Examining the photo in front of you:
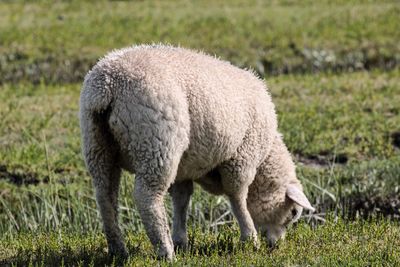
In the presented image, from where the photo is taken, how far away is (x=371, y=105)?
45.5 ft

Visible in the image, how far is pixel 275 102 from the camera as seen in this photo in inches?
559

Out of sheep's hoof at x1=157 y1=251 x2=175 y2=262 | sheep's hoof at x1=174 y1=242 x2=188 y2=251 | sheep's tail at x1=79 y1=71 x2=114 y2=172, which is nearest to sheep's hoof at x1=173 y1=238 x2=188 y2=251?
sheep's hoof at x1=174 y1=242 x2=188 y2=251

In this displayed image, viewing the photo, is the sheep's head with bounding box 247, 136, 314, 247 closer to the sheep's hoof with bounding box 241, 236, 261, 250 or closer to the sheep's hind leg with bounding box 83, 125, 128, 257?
the sheep's hoof with bounding box 241, 236, 261, 250

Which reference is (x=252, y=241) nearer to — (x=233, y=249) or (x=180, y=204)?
(x=233, y=249)

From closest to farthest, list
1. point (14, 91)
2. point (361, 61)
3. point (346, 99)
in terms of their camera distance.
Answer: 1. point (346, 99)
2. point (14, 91)
3. point (361, 61)

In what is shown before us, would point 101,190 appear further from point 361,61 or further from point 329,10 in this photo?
point 329,10

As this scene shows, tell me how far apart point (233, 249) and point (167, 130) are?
1.50m

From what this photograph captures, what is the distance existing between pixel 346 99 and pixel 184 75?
7744 millimetres

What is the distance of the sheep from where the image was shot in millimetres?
6590

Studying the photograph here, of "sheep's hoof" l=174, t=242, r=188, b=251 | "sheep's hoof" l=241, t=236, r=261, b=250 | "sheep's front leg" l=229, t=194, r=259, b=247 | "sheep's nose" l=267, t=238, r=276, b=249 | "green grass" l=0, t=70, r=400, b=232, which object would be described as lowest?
"green grass" l=0, t=70, r=400, b=232

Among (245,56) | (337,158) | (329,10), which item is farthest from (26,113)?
(329,10)

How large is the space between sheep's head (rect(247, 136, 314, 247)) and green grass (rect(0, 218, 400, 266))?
0.52 feet

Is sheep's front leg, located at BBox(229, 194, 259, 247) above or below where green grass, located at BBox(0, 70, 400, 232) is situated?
above

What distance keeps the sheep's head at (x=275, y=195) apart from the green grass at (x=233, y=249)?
0.16 metres
